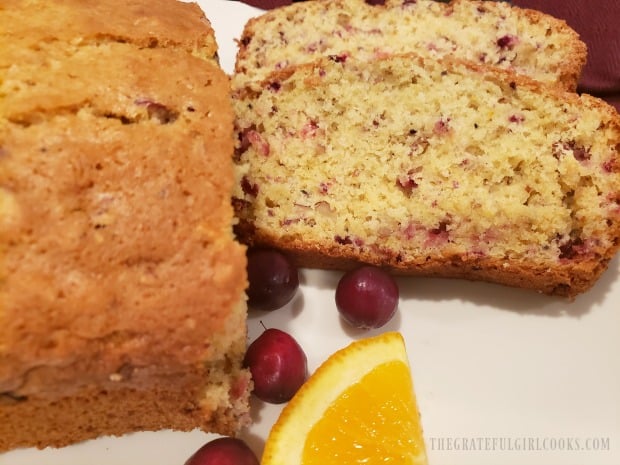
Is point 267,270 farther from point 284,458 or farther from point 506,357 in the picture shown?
point 506,357

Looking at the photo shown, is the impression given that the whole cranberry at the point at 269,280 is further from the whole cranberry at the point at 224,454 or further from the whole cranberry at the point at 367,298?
the whole cranberry at the point at 224,454

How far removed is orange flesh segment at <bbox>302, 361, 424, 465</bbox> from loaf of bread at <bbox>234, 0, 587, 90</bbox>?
1.30 m

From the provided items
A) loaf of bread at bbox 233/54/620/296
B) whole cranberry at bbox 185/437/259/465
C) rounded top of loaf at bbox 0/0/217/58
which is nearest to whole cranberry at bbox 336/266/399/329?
loaf of bread at bbox 233/54/620/296

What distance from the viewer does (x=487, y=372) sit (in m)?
2.19

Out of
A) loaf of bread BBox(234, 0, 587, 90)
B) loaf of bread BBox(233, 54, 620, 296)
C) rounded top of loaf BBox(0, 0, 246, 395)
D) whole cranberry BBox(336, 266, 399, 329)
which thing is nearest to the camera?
rounded top of loaf BBox(0, 0, 246, 395)

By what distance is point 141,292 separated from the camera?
1.64 metres

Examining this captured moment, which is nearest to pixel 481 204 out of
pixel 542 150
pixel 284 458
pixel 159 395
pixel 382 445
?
pixel 542 150

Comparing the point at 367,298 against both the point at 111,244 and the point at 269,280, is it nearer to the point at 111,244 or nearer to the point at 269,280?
the point at 269,280

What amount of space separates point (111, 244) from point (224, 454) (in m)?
0.69

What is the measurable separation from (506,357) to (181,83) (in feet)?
4.61

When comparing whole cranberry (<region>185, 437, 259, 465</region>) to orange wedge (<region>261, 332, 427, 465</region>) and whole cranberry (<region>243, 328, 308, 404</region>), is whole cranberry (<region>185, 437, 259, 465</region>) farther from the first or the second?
whole cranberry (<region>243, 328, 308, 404</region>)

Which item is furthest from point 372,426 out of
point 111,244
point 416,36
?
point 416,36

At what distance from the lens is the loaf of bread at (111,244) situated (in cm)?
159

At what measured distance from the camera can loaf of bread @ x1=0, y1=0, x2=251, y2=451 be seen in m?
1.59
